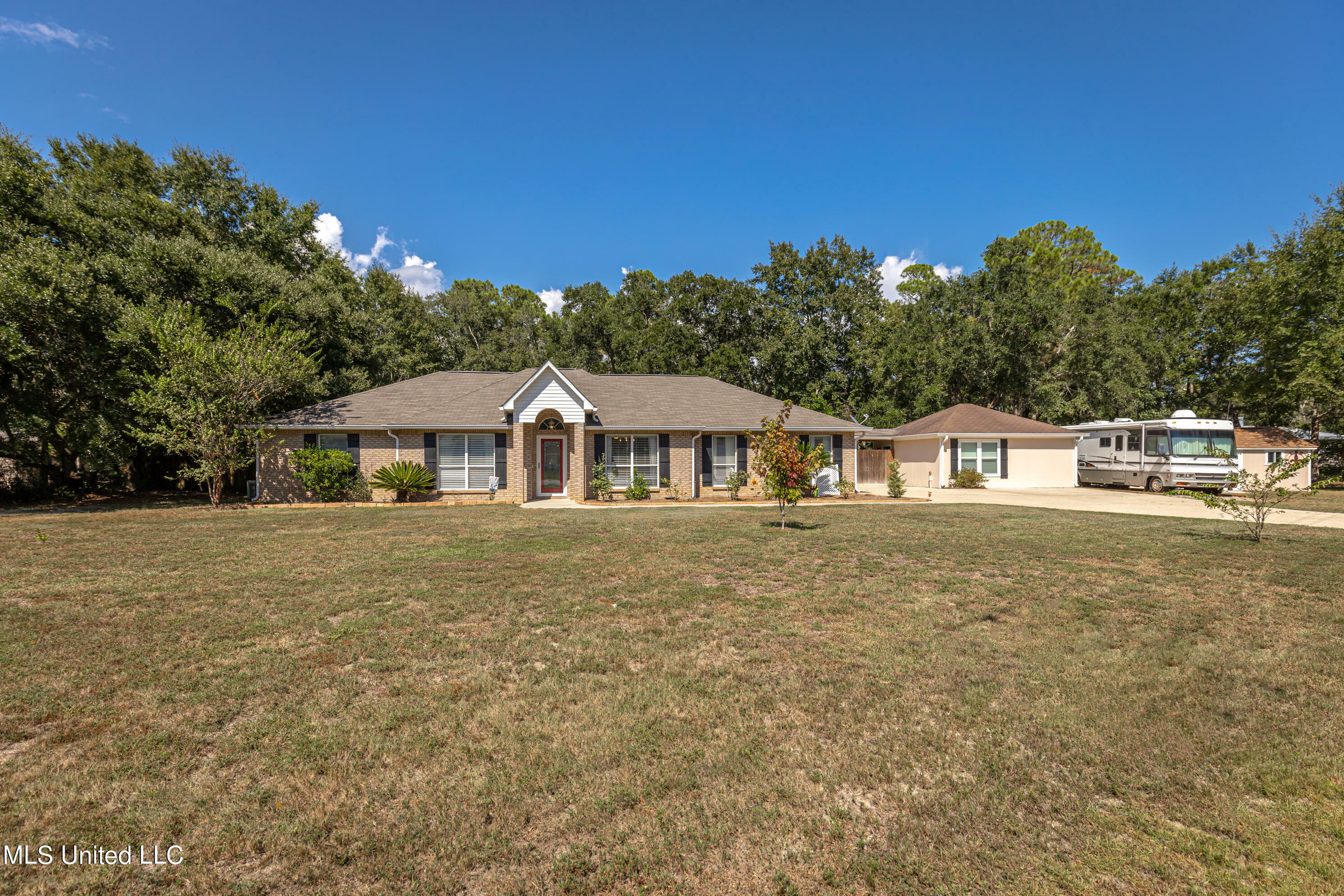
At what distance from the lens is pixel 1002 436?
25938 millimetres

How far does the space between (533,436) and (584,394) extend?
2.68m

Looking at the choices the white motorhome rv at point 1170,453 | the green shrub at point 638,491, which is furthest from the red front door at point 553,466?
the white motorhome rv at point 1170,453

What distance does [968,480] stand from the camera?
84.4ft

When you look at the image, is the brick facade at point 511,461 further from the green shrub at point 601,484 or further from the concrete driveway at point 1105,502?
the concrete driveway at point 1105,502

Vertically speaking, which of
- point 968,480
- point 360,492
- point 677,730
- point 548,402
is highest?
point 548,402

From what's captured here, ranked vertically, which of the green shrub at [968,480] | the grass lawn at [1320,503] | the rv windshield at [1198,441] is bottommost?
the grass lawn at [1320,503]

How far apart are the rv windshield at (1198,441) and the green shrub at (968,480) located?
6.77 metres

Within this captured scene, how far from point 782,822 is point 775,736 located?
2.87 ft

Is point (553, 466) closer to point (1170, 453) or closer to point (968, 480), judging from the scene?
point (968, 480)

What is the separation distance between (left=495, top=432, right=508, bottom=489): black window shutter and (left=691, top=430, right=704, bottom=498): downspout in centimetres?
673

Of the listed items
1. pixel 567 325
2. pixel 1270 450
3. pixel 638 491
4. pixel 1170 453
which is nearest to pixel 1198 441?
pixel 1170 453

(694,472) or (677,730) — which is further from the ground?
(694,472)

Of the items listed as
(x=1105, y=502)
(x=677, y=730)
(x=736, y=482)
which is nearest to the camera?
(x=677, y=730)

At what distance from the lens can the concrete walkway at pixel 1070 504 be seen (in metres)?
15.0
